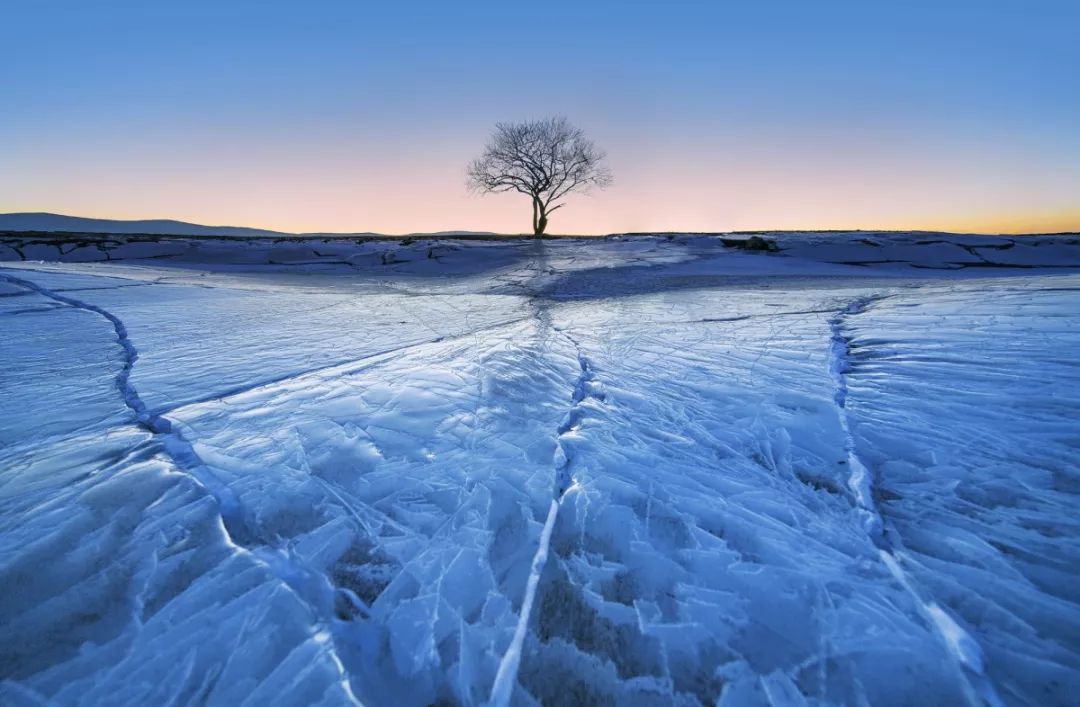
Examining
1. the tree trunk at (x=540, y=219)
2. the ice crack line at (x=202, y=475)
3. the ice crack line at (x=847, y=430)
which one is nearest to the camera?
the ice crack line at (x=202, y=475)

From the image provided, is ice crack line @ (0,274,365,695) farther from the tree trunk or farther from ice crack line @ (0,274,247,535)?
the tree trunk

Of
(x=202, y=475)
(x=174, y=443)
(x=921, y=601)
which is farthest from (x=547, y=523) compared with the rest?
(x=174, y=443)

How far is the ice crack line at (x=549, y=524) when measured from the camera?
2.37 ft

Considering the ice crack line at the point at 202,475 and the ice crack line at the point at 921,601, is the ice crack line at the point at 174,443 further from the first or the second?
the ice crack line at the point at 921,601

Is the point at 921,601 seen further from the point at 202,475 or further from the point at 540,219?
the point at 540,219

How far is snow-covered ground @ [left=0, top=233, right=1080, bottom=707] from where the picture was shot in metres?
0.74

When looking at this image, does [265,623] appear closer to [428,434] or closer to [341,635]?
[341,635]

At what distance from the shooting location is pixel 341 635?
2.62 ft

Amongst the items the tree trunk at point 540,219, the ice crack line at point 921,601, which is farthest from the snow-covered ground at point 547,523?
the tree trunk at point 540,219

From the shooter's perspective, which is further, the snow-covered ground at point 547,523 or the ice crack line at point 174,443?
the ice crack line at point 174,443

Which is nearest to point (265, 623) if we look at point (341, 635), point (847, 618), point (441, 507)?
point (341, 635)

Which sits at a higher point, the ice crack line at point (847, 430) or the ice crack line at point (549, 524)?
the ice crack line at point (847, 430)

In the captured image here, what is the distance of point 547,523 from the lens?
1060 mm

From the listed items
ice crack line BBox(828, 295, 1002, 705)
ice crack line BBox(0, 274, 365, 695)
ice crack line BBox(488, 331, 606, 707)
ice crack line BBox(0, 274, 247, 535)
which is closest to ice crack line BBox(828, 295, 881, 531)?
ice crack line BBox(828, 295, 1002, 705)
